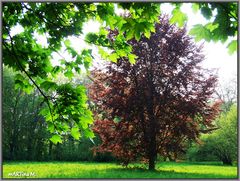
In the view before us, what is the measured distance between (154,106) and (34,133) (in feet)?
69.4

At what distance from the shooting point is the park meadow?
4.28 m

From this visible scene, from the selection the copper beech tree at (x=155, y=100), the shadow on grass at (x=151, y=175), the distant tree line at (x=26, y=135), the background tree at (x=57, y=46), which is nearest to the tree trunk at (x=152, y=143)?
the copper beech tree at (x=155, y=100)

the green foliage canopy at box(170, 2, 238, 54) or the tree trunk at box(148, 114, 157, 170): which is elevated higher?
the green foliage canopy at box(170, 2, 238, 54)

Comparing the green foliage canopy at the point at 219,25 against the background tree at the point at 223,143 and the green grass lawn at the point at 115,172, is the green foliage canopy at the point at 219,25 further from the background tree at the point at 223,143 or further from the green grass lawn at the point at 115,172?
the background tree at the point at 223,143

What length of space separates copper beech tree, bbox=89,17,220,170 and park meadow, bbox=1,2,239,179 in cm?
5

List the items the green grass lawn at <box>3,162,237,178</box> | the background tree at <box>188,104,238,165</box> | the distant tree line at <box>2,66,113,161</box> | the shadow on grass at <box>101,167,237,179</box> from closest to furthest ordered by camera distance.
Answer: the shadow on grass at <box>101,167,237,179</box>
the green grass lawn at <box>3,162,237,178</box>
the background tree at <box>188,104,238,165</box>
the distant tree line at <box>2,66,113,161</box>

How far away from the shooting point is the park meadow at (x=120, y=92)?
4.28m

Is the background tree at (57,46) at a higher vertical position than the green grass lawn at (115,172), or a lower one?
higher

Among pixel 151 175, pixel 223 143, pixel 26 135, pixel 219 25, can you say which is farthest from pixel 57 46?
pixel 26 135

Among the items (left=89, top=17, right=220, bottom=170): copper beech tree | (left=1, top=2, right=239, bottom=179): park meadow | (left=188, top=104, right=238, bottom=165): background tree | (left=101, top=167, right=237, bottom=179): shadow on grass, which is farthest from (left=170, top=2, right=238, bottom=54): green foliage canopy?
(left=188, top=104, right=238, bottom=165): background tree

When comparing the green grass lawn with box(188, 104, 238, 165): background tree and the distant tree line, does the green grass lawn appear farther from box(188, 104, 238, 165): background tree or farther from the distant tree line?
the distant tree line

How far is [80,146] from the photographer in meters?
30.3

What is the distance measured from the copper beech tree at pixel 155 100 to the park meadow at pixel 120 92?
45mm

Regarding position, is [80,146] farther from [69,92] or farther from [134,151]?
[69,92]
